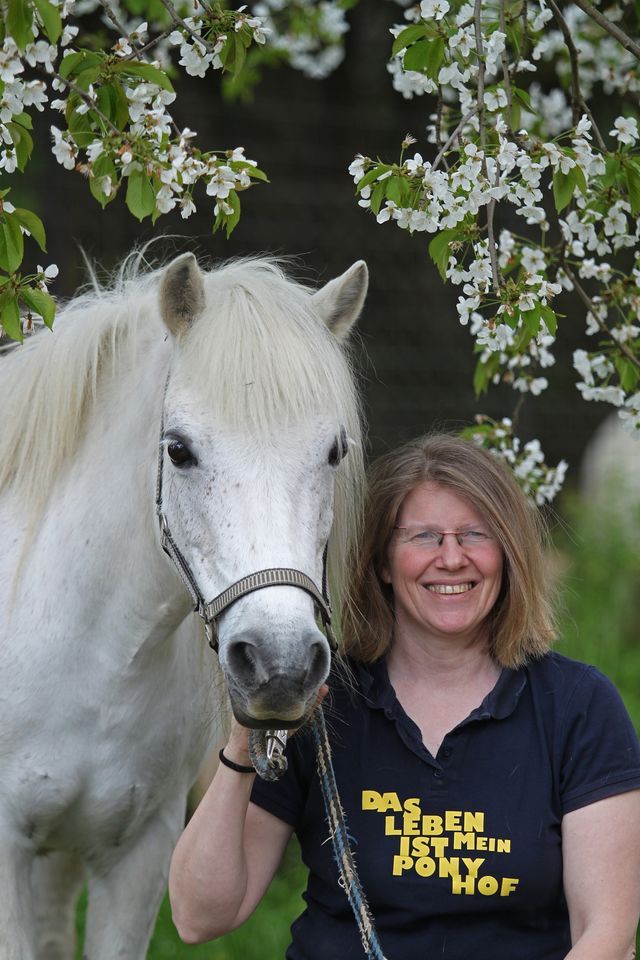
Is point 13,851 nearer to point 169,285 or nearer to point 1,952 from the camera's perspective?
point 1,952

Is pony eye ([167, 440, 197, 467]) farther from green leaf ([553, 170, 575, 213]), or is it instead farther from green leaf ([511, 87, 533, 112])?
green leaf ([511, 87, 533, 112])

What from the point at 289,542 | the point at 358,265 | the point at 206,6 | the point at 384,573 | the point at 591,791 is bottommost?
the point at 591,791

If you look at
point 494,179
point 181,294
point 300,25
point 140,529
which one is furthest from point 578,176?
point 300,25

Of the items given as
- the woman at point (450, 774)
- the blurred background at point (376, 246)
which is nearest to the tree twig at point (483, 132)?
the woman at point (450, 774)

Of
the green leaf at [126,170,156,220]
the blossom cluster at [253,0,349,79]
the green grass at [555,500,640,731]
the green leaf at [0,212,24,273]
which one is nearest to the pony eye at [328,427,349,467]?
the green leaf at [126,170,156,220]

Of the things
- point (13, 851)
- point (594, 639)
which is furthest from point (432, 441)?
point (594, 639)

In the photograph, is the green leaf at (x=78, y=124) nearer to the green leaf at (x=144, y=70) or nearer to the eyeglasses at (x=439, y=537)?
the green leaf at (x=144, y=70)

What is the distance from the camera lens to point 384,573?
2354mm

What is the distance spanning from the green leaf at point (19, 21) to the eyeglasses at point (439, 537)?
43.0 inches

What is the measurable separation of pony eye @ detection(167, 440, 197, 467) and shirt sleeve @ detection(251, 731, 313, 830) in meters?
0.58

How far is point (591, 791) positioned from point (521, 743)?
15 centimetres

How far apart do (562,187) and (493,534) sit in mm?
653

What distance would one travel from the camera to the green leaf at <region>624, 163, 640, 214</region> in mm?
2248

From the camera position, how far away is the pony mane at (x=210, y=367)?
2.02m
